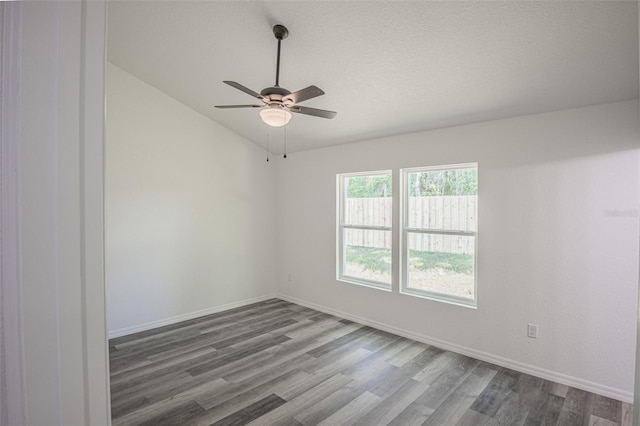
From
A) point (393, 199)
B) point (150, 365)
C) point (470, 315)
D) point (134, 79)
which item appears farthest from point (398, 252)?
point (134, 79)

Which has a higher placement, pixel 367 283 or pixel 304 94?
pixel 304 94

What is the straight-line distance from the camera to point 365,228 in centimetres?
449

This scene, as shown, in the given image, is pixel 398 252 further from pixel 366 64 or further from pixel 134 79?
pixel 134 79

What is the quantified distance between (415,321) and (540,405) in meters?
1.45

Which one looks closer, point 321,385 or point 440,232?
point 321,385

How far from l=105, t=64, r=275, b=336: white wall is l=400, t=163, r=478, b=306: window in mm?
2514

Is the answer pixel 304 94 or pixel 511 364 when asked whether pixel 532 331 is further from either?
pixel 304 94

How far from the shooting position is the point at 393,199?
13.5ft

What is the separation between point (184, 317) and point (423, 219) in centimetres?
345

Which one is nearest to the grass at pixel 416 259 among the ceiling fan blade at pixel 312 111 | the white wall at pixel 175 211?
the white wall at pixel 175 211

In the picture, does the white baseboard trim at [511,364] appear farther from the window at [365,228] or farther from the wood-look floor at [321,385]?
the window at [365,228]

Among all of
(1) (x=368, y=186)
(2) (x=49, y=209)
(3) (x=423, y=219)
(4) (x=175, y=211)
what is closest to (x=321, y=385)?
(3) (x=423, y=219)

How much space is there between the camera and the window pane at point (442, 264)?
3559 millimetres

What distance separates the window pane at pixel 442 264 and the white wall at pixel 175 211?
8.48 ft
